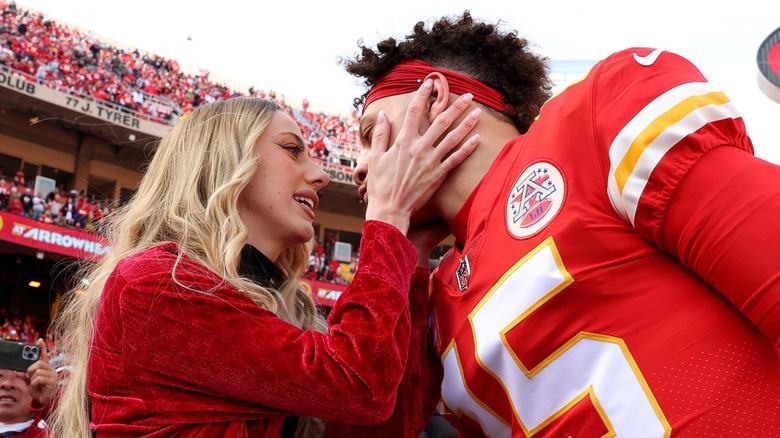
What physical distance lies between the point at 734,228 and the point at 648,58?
0.36 m

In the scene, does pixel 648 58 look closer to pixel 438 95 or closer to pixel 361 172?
pixel 438 95

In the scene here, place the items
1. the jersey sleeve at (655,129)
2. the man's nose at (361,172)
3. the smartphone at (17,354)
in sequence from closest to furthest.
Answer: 1. the jersey sleeve at (655,129)
2. the man's nose at (361,172)
3. the smartphone at (17,354)

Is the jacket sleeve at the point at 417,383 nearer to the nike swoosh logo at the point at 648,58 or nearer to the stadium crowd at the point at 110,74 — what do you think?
the nike swoosh logo at the point at 648,58

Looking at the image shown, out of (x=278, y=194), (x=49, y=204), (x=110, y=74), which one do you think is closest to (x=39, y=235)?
(x=49, y=204)

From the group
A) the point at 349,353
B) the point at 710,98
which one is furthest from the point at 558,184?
the point at 349,353

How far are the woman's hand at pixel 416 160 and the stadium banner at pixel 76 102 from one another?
17.9 metres

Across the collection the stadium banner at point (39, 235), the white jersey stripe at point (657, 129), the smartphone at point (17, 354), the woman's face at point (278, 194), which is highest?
the white jersey stripe at point (657, 129)

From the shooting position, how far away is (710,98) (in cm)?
115

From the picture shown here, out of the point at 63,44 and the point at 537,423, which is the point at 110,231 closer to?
the point at 537,423

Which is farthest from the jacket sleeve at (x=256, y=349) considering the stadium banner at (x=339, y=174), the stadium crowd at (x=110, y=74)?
the stadium banner at (x=339, y=174)

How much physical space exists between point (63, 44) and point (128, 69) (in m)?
2.06

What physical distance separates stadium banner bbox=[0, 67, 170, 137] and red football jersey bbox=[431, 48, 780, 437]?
18.4 m

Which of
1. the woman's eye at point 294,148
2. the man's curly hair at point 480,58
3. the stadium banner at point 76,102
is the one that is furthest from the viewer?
the stadium banner at point 76,102

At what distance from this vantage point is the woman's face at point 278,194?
231 cm
